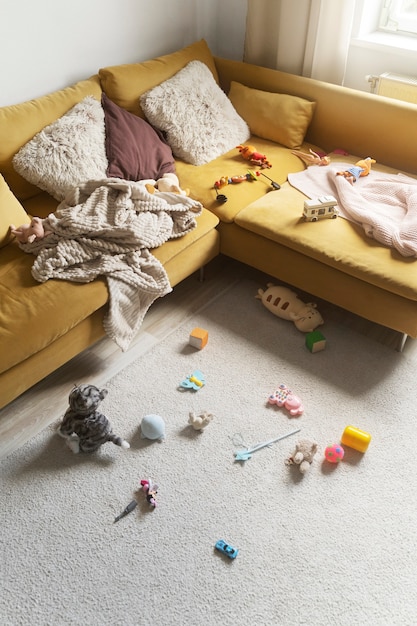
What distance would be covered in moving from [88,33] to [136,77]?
0.31 metres

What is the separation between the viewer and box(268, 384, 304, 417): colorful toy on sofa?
6.46 ft

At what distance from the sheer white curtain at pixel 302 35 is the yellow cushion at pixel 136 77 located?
477mm

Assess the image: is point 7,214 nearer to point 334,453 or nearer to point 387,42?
point 334,453

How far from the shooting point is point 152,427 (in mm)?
1834

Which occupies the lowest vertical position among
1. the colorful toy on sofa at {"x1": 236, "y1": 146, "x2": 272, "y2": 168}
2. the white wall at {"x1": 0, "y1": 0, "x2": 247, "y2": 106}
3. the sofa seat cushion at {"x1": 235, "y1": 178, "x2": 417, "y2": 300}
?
the sofa seat cushion at {"x1": 235, "y1": 178, "x2": 417, "y2": 300}

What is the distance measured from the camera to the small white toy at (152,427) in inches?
72.1

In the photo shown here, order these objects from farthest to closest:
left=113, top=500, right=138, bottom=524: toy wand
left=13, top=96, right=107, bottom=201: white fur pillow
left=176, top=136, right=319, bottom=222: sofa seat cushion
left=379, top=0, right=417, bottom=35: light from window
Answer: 1. left=379, top=0, right=417, bottom=35: light from window
2. left=176, top=136, right=319, bottom=222: sofa seat cushion
3. left=13, top=96, right=107, bottom=201: white fur pillow
4. left=113, top=500, right=138, bottom=524: toy wand

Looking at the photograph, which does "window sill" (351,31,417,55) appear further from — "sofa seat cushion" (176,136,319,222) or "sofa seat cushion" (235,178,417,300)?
"sofa seat cushion" (235,178,417,300)

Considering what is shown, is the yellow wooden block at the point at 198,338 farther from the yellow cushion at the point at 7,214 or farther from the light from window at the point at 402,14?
the light from window at the point at 402,14

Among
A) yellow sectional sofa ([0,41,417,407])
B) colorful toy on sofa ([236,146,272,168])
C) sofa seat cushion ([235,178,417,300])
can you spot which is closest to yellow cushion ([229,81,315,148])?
yellow sectional sofa ([0,41,417,407])

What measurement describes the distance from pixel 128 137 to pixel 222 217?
1.93ft

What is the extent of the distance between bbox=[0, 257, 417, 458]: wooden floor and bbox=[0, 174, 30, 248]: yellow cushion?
0.57 metres

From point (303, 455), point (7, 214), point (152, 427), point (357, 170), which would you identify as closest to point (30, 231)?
point (7, 214)

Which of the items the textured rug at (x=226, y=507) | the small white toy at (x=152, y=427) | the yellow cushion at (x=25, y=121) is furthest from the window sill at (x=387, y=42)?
the small white toy at (x=152, y=427)
